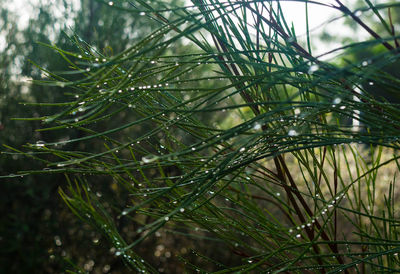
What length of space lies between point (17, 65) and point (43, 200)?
0.99 meters

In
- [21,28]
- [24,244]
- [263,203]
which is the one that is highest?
[21,28]

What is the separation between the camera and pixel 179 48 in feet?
8.87

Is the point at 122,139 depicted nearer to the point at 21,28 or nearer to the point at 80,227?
the point at 80,227

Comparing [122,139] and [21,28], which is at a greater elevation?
[21,28]

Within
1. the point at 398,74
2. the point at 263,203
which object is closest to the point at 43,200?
the point at 263,203

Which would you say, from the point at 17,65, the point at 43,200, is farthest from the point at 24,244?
the point at 17,65

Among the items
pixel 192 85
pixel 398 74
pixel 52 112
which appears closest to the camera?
pixel 398 74

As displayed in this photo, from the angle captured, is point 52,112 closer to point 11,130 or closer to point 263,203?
point 11,130

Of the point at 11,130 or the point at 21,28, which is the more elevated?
the point at 21,28

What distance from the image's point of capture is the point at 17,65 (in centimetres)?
266

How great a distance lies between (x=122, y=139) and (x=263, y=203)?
4.01ft

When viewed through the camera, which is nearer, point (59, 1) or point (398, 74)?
point (398, 74)

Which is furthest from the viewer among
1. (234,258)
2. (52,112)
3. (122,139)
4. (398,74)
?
(234,258)

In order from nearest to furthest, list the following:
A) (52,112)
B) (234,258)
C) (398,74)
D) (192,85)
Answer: (398,74) < (52,112) < (192,85) < (234,258)
